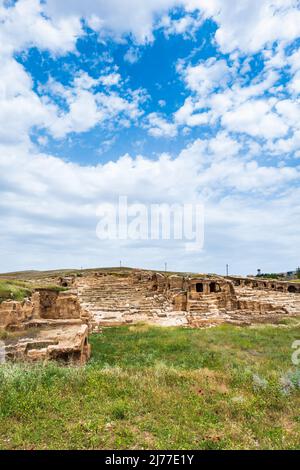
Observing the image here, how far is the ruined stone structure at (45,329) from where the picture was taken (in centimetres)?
997

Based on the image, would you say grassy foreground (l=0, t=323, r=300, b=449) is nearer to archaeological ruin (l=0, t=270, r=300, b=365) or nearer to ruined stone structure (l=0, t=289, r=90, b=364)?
ruined stone structure (l=0, t=289, r=90, b=364)

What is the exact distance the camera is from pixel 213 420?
549 cm

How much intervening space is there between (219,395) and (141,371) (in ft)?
8.21

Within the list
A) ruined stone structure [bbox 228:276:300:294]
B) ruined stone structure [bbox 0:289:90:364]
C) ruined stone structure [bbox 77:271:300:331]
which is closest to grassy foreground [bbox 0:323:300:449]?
ruined stone structure [bbox 0:289:90:364]

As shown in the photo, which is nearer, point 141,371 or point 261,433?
point 261,433

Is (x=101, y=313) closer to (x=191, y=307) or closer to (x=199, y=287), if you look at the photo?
(x=191, y=307)

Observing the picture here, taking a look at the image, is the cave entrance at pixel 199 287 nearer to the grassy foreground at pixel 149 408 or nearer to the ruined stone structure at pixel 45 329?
the ruined stone structure at pixel 45 329

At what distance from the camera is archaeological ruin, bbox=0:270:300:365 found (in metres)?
10.8

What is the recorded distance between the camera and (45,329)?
1373 centimetres

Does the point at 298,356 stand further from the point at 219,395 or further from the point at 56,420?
the point at 56,420

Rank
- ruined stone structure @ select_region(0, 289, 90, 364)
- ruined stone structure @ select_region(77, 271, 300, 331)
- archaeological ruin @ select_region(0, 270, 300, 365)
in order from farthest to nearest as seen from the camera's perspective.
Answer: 1. ruined stone structure @ select_region(77, 271, 300, 331)
2. archaeological ruin @ select_region(0, 270, 300, 365)
3. ruined stone structure @ select_region(0, 289, 90, 364)

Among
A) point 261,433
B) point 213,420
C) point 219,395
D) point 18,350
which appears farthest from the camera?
point 18,350

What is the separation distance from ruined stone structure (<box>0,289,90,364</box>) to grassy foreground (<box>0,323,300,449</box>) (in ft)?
6.67
